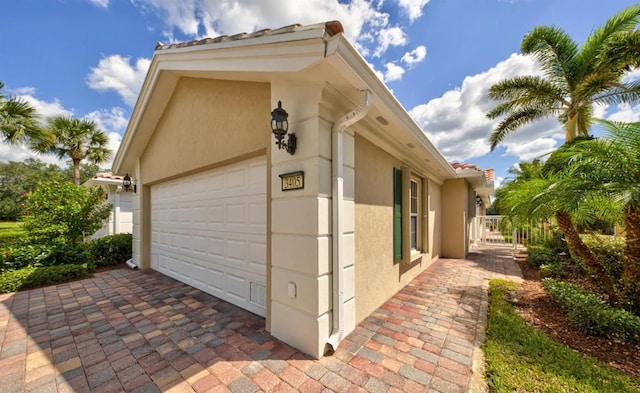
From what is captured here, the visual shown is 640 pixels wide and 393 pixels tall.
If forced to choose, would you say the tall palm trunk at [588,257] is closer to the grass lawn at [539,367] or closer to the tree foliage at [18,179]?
the grass lawn at [539,367]

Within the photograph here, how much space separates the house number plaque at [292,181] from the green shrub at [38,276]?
21.9ft

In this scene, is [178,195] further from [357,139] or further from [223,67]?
[357,139]

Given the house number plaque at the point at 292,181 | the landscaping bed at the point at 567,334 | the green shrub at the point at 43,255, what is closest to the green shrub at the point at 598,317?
the landscaping bed at the point at 567,334

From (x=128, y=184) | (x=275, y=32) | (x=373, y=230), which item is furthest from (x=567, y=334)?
(x=128, y=184)

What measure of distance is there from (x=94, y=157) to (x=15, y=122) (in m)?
8.19

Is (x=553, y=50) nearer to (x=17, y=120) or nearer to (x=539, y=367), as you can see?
(x=539, y=367)

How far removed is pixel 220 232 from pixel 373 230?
9.31 feet

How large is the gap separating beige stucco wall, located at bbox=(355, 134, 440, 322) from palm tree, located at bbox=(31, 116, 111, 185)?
15.9 meters

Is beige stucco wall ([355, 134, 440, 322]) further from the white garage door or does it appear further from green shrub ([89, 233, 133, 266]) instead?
green shrub ([89, 233, 133, 266])

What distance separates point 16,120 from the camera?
7375 millimetres

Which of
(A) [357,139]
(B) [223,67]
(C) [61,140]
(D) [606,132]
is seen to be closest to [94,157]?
(C) [61,140]

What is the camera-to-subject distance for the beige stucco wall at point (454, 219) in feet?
26.9

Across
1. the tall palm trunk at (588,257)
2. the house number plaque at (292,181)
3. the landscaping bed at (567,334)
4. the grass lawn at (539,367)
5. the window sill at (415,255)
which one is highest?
the house number plaque at (292,181)

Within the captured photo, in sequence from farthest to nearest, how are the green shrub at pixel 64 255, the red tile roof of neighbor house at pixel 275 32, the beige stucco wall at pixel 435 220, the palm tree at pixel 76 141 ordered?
the palm tree at pixel 76 141
the beige stucco wall at pixel 435 220
the green shrub at pixel 64 255
the red tile roof of neighbor house at pixel 275 32
